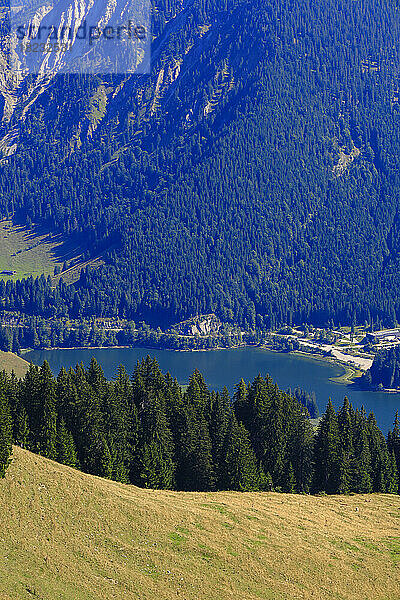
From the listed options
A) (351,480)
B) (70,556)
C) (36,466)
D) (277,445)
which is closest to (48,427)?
(36,466)

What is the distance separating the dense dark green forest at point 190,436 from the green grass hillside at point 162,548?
13.9 metres

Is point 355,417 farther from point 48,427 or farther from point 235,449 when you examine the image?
point 48,427

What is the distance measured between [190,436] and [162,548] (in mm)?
37712

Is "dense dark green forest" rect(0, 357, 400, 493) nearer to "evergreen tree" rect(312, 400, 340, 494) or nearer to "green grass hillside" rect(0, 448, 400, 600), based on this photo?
"evergreen tree" rect(312, 400, 340, 494)

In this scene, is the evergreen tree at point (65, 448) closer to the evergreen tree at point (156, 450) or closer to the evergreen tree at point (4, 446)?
the evergreen tree at point (156, 450)

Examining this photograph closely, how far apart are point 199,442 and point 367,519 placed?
24.8m

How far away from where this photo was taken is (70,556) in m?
69.6

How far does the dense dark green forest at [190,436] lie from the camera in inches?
3999

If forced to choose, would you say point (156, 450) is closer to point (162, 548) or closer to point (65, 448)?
point (65, 448)

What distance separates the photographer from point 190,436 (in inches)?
4417

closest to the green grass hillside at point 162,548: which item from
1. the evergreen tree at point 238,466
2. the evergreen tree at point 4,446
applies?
the evergreen tree at point 4,446

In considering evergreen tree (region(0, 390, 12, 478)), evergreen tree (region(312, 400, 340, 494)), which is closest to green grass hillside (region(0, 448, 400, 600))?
evergreen tree (region(0, 390, 12, 478))

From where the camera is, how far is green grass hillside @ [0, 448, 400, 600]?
222 feet

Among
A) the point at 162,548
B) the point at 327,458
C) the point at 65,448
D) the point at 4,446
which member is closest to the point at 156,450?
the point at 65,448
